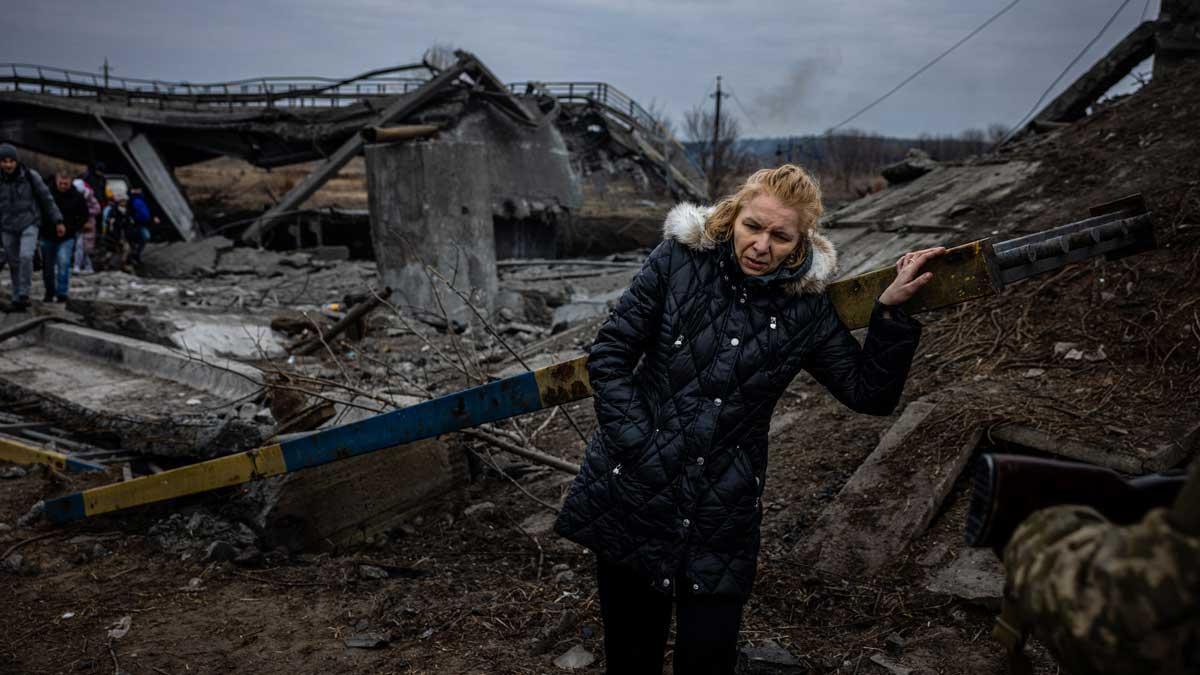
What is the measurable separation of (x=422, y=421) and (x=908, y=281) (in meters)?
1.59

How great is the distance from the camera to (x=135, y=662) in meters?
2.82

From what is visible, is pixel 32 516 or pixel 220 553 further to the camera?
pixel 32 516

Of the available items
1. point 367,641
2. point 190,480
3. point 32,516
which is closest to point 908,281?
point 367,641

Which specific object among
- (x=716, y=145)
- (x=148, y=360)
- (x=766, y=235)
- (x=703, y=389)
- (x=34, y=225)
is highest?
(x=716, y=145)

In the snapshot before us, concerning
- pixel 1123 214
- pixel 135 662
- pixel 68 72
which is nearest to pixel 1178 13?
pixel 1123 214

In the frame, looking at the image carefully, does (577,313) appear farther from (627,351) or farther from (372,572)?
(627,351)

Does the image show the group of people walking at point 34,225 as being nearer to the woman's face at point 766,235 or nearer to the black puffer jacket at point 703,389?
the black puffer jacket at point 703,389

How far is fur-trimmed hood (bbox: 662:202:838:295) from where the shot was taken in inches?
81.1

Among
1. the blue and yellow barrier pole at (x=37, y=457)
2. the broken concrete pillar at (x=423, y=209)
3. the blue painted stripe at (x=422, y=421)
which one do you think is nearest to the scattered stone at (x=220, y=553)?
the blue painted stripe at (x=422, y=421)

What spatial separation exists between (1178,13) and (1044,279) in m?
4.23

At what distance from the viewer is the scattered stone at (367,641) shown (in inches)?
115

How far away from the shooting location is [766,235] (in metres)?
2.00

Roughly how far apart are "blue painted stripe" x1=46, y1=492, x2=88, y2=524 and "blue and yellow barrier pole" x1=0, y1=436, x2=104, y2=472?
55 cm

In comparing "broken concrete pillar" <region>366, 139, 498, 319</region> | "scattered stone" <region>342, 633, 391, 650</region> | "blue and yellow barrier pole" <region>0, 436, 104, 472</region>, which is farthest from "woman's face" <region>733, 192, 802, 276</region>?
"broken concrete pillar" <region>366, 139, 498, 319</region>
